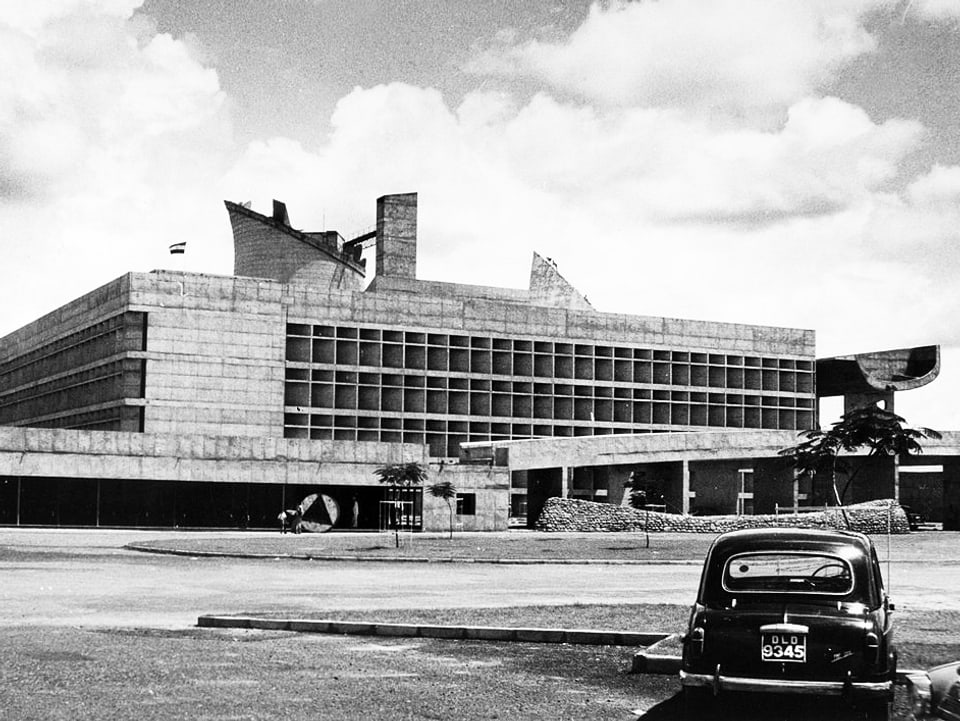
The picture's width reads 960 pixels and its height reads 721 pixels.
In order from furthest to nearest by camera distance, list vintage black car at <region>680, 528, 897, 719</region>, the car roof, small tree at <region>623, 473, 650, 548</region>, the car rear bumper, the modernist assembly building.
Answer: the modernist assembly building → small tree at <region>623, 473, 650, 548</region> → the car roof → vintage black car at <region>680, 528, 897, 719</region> → the car rear bumper

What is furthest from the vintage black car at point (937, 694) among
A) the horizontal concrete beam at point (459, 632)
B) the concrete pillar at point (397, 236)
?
the concrete pillar at point (397, 236)

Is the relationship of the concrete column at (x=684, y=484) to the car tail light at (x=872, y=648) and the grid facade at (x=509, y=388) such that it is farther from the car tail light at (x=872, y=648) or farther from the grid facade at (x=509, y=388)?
the car tail light at (x=872, y=648)

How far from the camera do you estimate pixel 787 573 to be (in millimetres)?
11945

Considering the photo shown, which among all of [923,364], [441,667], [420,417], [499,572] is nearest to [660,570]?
[499,572]

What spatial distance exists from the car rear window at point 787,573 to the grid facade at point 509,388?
78930 mm

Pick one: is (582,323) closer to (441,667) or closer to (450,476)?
(450,476)

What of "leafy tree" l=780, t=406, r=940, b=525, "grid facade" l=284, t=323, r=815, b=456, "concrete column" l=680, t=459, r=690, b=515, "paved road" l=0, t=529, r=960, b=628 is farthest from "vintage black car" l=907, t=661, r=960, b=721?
"grid facade" l=284, t=323, r=815, b=456

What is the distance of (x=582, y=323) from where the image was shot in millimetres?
100875

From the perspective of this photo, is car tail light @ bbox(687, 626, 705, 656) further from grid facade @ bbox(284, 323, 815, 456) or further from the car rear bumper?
grid facade @ bbox(284, 323, 815, 456)

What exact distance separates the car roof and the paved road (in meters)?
8.85

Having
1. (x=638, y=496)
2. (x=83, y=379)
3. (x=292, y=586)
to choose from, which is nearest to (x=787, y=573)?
(x=292, y=586)

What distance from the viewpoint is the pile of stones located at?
188ft

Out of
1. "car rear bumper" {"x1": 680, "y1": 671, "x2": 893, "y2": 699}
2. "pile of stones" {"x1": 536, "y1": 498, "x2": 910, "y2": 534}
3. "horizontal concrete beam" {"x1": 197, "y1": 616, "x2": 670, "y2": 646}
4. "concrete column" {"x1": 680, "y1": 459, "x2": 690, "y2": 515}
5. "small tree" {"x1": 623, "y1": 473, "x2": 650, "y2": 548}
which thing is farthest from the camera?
"concrete column" {"x1": 680, "y1": 459, "x2": 690, "y2": 515}

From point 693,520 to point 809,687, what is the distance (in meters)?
49.2
